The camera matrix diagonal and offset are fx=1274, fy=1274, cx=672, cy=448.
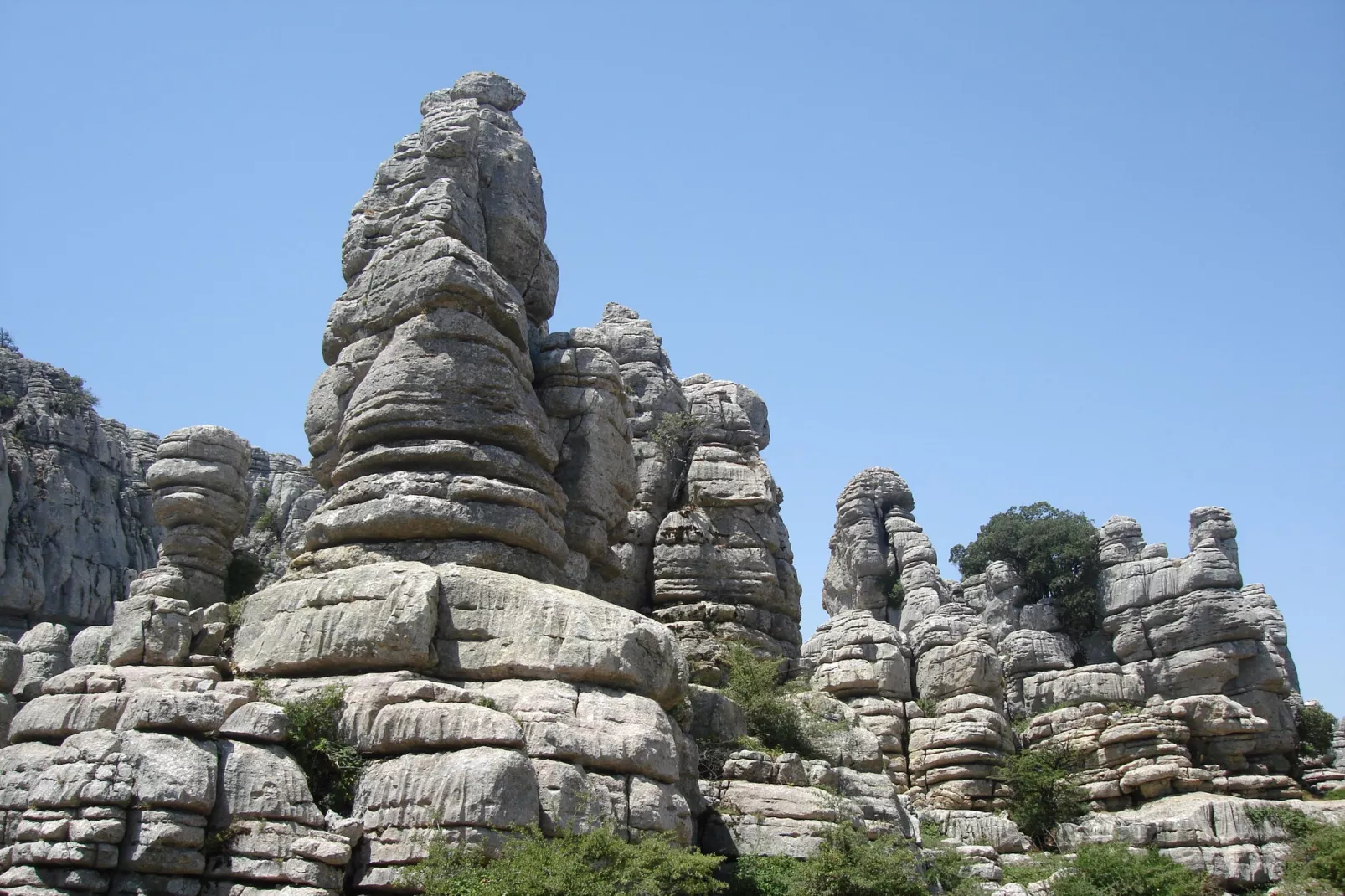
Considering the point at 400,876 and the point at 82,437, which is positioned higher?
the point at 82,437

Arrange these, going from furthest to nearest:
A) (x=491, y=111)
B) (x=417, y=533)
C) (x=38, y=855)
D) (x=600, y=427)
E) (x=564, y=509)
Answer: (x=491, y=111) < (x=600, y=427) < (x=564, y=509) < (x=417, y=533) < (x=38, y=855)

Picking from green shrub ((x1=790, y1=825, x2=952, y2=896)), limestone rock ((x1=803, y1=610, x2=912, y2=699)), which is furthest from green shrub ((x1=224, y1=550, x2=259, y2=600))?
green shrub ((x1=790, y1=825, x2=952, y2=896))

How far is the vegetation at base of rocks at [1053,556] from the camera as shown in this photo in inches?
2026

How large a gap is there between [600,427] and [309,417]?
625 centimetres

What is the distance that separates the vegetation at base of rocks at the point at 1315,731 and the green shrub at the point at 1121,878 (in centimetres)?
1839

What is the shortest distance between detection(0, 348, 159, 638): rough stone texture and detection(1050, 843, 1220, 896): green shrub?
4934 cm

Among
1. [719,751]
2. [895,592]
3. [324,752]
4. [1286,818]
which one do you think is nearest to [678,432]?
[719,751]

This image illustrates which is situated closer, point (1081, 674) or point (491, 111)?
point (491, 111)

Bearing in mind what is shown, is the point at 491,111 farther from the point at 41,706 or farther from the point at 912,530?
the point at 912,530

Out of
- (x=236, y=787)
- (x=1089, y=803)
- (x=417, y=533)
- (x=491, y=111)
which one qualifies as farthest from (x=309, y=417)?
(x=1089, y=803)

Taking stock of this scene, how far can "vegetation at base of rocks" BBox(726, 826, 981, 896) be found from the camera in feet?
65.6

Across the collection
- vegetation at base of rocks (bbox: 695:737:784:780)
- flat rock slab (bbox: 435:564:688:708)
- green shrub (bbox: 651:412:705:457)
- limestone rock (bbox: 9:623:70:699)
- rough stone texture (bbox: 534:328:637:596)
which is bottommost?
vegetation at base of rocks (bbox: 695:737:784:780)

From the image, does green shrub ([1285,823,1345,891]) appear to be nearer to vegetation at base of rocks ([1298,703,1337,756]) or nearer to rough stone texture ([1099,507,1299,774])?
rough stone texture ([1099,507,1299,774])

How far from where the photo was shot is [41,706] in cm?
1812
